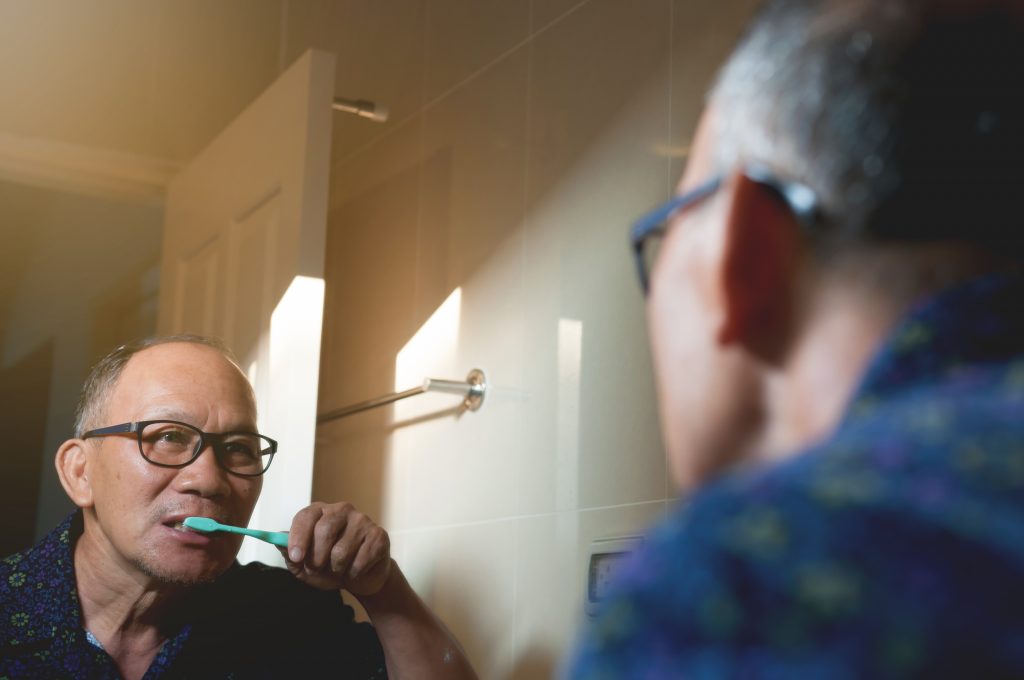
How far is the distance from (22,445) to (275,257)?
2021 millimetres

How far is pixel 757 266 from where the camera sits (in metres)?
0.40

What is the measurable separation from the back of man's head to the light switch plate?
37.7 inches

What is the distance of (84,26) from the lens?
2.25m

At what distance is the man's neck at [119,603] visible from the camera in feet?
4.20

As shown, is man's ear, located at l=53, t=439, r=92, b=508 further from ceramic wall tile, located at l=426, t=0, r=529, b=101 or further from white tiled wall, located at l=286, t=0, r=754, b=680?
ceramic wall tile, located at l=426, t=0, r=529, b=101

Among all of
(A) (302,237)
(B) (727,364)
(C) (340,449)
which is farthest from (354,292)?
(B) (727,364)

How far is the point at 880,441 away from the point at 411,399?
1646 millimetres

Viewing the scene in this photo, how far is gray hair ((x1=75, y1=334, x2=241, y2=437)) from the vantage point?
4.43 feet

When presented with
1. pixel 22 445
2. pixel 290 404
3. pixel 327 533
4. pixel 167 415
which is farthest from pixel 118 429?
pixel 22 445

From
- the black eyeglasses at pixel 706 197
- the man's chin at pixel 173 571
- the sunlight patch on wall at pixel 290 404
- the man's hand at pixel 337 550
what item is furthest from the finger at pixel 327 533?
the black eyeglasses at pixel 706 197

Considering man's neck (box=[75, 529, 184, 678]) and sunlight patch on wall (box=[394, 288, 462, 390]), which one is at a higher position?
sunlight patch on wall (box=[394, 288, 462, 390])

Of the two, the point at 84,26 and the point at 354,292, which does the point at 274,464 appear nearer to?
the point at 354,292

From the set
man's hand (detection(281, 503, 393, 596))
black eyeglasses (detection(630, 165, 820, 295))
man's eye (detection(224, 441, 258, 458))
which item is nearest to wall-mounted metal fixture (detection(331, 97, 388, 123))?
man's eye (detection(224, 441, 258, 458))

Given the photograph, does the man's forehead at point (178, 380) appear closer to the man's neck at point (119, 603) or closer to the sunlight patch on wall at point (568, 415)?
the man's neck at point (119, 603)
